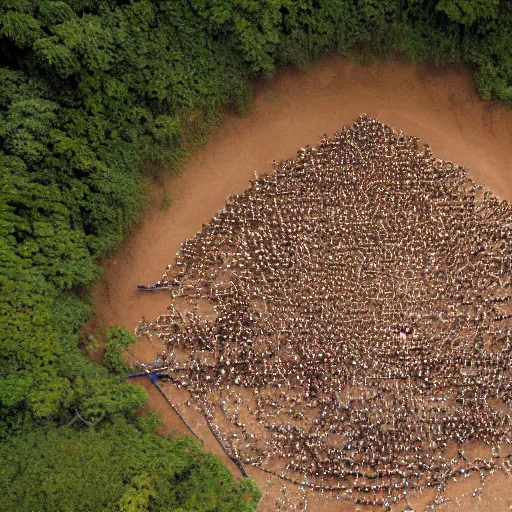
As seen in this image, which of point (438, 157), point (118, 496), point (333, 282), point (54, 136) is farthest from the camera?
point (438, 157)

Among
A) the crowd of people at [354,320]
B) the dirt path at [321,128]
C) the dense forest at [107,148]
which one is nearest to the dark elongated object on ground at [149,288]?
the crowd of people at [354,320]

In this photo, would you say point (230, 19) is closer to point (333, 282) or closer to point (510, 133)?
point (333, 282)

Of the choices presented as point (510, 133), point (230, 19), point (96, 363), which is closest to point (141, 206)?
point (96, 363)

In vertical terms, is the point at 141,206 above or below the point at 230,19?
below

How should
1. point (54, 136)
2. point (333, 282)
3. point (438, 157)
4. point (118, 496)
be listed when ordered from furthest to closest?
point (438, 157)
point (333, 282)
point (54, 136)
point (118, 496)

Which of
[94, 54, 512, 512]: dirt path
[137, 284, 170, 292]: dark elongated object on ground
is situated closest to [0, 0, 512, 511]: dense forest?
[94, 54, 512, 512]: dirt path

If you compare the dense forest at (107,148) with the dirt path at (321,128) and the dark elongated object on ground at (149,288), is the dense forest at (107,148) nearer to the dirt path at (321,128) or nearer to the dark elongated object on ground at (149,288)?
the dirt path at (321,128)

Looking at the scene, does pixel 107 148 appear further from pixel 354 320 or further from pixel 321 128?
pixel 354 320

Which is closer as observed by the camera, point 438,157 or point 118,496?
point 118,496
